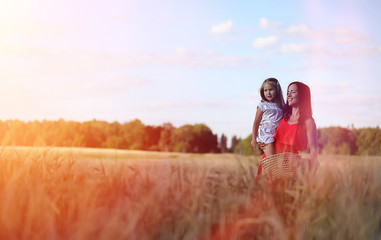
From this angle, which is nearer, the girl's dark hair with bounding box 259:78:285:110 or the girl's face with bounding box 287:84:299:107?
the girl's face with bounding box 287:84:299:107

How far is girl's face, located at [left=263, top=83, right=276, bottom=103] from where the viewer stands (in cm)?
754

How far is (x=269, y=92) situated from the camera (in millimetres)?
7559

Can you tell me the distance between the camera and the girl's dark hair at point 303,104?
7.14 metres

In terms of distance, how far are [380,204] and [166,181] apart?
2581 millimetres

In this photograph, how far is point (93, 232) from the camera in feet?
11.2

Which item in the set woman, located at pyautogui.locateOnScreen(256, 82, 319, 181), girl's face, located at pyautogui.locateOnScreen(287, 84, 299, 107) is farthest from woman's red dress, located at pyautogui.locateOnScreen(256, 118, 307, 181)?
girl's face, located at pyautogui.locateOnScreen(287, 84, 299, 107)

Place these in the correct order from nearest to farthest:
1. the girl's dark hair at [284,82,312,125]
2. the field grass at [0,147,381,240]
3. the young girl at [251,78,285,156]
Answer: the field grass at [0,147,381,240]
the girl's dark hair at [284,82,312,125]
the young girl at [251,78,285,156]

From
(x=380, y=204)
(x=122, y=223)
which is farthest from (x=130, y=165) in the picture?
(x=380, y=204)

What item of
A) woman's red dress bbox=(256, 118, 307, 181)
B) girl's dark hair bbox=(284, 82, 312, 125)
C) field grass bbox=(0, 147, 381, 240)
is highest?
girl's dark hair bbox=(284, 82, 312, 125)

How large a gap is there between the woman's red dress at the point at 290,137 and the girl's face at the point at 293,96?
13.6 inches

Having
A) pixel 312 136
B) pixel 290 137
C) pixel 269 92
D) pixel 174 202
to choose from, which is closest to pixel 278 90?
pixel 269 92

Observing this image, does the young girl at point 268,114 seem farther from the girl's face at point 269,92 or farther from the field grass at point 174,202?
the field grass at point 174,202

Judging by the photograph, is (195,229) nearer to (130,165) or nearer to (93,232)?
(93,232)

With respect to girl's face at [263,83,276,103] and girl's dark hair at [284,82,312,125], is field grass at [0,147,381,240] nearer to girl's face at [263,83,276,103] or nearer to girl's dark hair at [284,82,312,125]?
girl's dark hair at [284,82,312,125]
